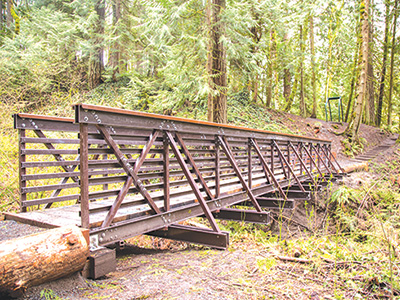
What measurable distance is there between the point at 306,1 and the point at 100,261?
692 inches

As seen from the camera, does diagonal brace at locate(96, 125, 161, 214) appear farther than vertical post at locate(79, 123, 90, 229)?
Yes

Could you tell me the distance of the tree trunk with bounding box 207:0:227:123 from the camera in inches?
376

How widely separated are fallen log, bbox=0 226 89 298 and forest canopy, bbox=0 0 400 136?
6886mm

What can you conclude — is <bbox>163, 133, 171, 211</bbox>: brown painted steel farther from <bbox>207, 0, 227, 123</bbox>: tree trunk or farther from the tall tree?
the tall tree

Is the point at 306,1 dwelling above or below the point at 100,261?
above

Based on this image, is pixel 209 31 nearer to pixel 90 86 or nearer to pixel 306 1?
pixel 306 1

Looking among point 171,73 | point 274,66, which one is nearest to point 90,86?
point 171,73

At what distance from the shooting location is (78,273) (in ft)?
8.86

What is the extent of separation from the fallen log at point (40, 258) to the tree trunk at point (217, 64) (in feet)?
24.8

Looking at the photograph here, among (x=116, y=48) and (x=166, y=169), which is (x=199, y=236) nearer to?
(x=166, y=169)

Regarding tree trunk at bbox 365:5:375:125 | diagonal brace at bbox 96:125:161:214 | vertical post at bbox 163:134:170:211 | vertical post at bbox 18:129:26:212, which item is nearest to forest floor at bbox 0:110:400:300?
vertical post at bbox 163:134:170:211

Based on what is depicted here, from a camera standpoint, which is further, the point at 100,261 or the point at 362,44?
the point at 362,44

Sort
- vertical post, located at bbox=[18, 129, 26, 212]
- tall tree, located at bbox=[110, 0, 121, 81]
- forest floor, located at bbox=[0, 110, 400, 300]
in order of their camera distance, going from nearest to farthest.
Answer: forest floor, located at bbox=[0, 110, 400, 300], vertical post, located at bbox=[18, 129, 26, 212], tall tree, located at bbox=[110, 0, 121, 81]

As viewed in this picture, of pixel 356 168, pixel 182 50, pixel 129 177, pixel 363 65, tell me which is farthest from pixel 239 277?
pixel 363 65
